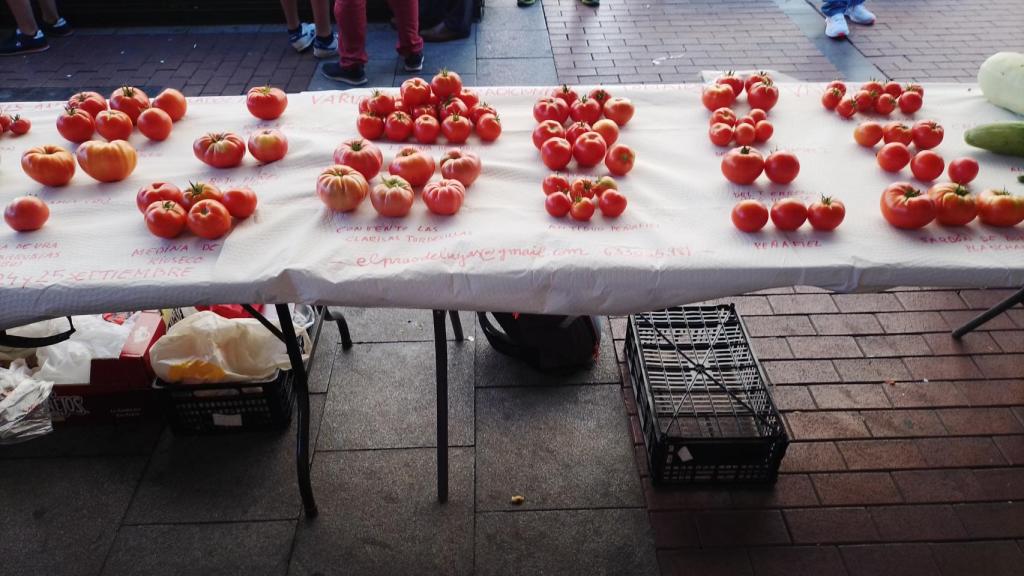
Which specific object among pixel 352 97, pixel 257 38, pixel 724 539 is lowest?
pixel 257 38

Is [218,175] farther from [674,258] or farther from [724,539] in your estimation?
[724,539]

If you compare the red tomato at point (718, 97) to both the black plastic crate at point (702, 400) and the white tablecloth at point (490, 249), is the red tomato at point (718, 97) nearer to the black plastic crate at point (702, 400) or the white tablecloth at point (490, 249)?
the white tablecloth at point (490, 249)

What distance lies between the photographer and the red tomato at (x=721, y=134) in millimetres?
2500

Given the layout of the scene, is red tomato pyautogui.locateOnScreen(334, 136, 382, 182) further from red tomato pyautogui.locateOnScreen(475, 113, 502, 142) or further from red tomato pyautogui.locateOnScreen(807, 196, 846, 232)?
red tomato pyautogui.locateOnScreen(807, 196, 846, 232)

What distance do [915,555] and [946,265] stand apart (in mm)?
1186

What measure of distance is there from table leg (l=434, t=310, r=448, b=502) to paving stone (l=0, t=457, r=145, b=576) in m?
1.23

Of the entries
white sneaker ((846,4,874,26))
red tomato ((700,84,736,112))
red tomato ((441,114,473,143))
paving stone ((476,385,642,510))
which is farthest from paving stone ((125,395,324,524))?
white sneaker ((846,4,874,26))

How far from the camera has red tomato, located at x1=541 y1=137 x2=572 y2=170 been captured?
234 cm

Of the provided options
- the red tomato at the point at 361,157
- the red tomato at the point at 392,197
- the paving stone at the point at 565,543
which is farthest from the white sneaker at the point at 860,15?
the red tomato at the point at 392,197

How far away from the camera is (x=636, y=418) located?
2977 millimetres

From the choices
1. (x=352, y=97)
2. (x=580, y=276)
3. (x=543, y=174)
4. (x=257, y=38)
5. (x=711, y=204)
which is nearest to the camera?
(x=580, y=276)

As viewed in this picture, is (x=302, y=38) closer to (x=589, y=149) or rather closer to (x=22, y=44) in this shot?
(x=22, y=44)

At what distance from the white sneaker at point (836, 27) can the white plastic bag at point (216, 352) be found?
5.97 metres

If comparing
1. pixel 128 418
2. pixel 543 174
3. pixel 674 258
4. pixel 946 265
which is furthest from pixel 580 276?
pixel 128 418
